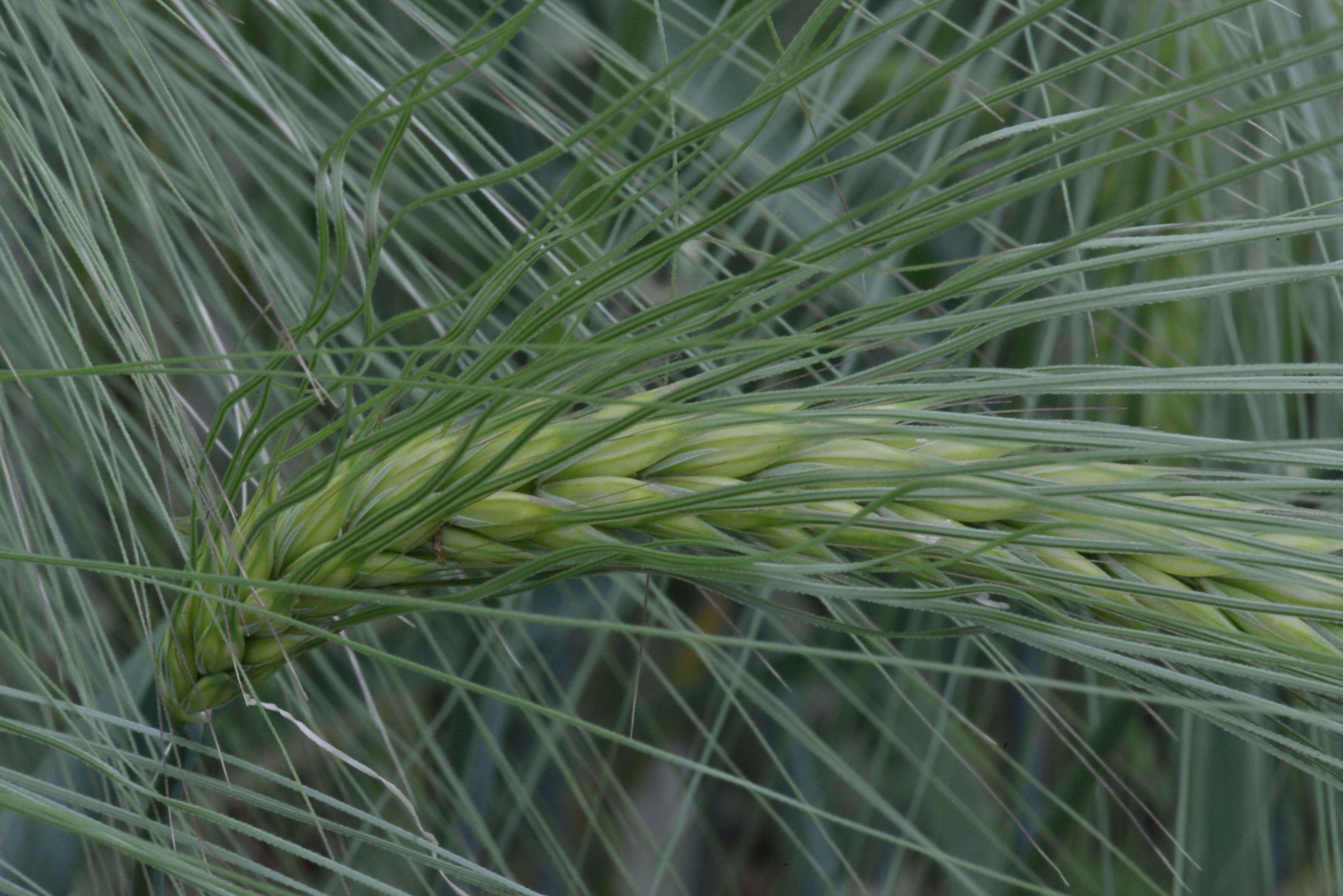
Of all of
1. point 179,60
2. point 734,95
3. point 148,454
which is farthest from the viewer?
point 734,95

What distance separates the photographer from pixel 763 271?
20 cm

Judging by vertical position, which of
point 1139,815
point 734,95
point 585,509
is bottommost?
point 1139,815

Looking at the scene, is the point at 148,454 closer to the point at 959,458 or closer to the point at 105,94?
the point at 105,94

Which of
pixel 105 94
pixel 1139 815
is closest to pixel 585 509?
pixel 105 94

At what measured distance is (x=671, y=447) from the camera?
0.25m

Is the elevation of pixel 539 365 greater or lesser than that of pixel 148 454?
greater

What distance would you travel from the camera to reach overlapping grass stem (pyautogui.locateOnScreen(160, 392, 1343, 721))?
0.22 meters

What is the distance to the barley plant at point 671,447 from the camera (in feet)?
0.69

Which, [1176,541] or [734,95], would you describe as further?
[734,95]

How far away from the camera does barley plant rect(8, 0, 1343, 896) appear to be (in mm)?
209

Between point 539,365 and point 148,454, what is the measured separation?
402 millimetres

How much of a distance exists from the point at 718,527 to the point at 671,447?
Result: 24mm

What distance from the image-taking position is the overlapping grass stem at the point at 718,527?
216 mm

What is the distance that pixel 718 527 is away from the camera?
252mm
